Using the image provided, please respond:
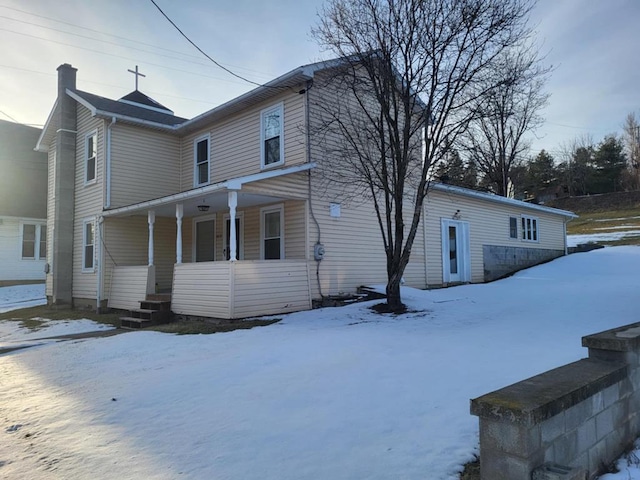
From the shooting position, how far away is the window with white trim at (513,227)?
1886 centimetres

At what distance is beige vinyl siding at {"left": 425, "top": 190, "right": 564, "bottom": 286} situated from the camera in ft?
49.1

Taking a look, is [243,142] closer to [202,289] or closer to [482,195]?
[202,289]

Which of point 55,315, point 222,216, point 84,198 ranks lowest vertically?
point 55,315

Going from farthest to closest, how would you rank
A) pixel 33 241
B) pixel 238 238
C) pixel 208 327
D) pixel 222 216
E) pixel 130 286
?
1. pixel 33 241
2. pixel 222 216
3. pixel 238 238
4. pixel 130 286
5. pixel 208 327

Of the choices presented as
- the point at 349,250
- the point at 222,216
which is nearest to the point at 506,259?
the point at 349,250

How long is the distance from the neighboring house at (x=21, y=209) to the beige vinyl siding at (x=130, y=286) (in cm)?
1130

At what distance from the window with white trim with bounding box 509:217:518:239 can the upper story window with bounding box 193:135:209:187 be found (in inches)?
486

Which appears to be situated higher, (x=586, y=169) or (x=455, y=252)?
(x=586, y=169)

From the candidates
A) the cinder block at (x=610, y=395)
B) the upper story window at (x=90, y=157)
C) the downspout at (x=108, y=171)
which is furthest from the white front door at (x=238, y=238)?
the cinder block at (x=610, y=395)

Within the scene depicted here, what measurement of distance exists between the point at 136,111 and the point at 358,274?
9.40 meters

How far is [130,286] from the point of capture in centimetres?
1270

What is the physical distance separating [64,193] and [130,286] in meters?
4.98

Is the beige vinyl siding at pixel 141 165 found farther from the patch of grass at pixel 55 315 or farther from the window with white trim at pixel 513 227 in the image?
the window with white trim at pixel 513 227

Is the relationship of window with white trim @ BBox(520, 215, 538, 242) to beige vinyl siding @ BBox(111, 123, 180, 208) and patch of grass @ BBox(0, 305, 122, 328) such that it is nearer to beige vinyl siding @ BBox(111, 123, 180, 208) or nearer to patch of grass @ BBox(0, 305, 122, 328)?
beige vinyl siding @ BBox(111, 123, 180, 208)
